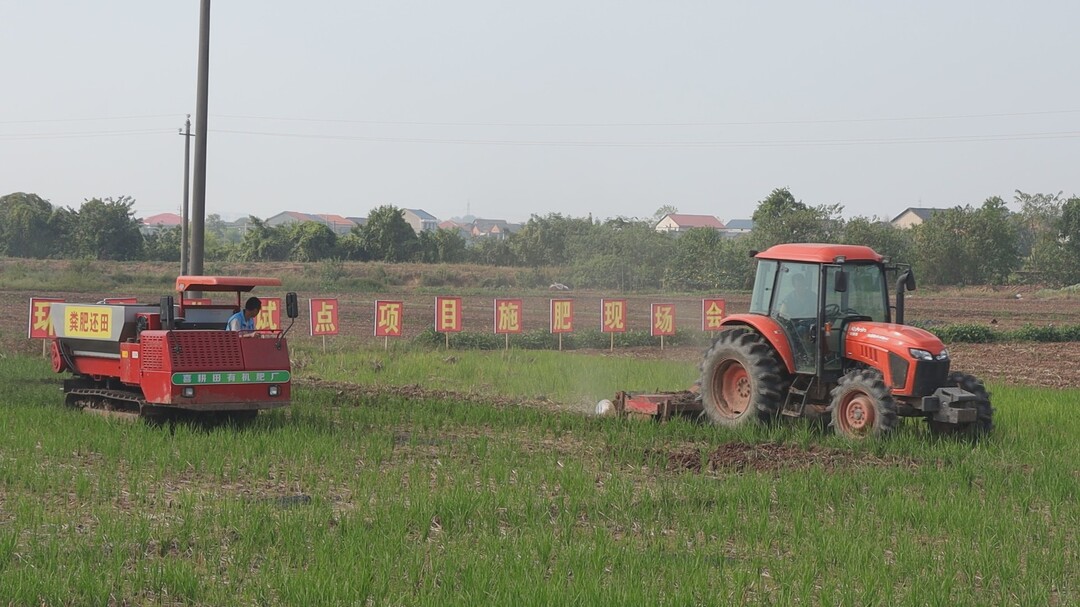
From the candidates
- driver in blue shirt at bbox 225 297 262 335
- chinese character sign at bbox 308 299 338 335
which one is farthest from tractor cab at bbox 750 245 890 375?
chinese character sign at bbox 308 299 338 335

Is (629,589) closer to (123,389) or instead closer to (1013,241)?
(123,389)

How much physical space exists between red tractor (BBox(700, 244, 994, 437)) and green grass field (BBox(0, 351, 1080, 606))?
0.37 m

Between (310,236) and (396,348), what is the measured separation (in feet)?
135

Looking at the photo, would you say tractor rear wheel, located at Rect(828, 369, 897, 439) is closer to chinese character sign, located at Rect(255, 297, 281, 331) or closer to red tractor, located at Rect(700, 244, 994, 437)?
red tractor, located at Rect(700, 244, 994, 437)

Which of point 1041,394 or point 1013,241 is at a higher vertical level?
point 1013,241

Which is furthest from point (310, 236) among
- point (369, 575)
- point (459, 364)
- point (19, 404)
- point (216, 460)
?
point (369, 575)

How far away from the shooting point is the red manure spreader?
1190 cm

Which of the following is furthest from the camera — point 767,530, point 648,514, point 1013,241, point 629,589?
point 1013,241

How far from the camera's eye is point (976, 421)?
12.0 meters

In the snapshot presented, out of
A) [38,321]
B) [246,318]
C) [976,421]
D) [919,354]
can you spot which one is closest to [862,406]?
[919,354]

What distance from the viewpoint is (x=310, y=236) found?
211 ft

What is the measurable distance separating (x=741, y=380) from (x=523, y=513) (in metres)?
5.55

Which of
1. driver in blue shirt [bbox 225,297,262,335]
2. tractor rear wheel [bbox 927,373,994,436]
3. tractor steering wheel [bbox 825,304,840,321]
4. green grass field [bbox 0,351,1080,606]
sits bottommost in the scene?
green grass field [bbox 0,351,1080,606]

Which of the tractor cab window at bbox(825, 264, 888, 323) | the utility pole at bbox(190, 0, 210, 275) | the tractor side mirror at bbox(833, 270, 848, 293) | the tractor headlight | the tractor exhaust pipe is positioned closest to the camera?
the tractor headlight
